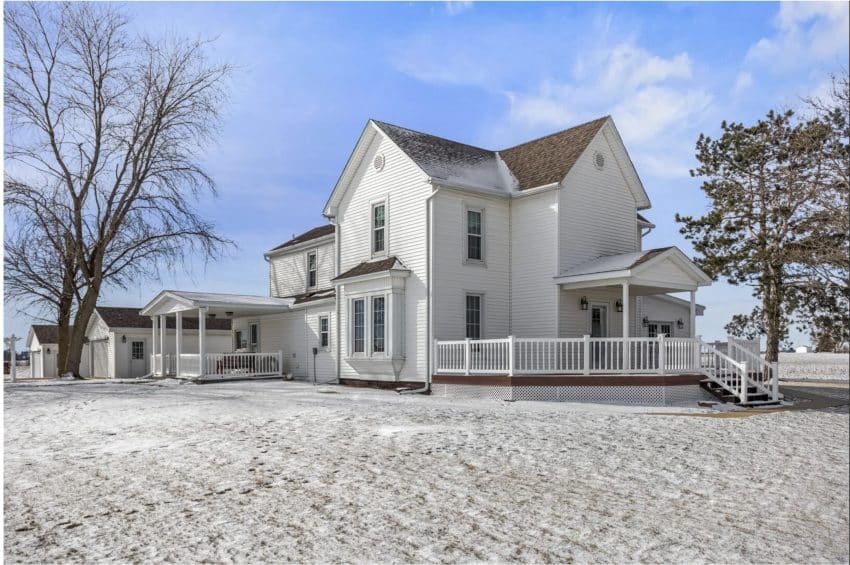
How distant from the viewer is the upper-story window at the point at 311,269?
88.1 feet

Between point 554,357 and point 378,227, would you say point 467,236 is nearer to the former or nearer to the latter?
point 378,227

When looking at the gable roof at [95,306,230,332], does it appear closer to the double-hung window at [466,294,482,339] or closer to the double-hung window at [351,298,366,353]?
the double-hung window at [351,298,366,353]

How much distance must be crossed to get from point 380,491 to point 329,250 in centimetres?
1916

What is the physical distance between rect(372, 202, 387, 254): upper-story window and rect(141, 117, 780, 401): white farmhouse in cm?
4

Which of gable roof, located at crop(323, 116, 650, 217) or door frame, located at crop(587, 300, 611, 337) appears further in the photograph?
door frame, located at crop(587, 300, 611, 337)

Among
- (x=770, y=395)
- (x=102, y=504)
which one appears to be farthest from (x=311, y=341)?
(x=102, y=504)

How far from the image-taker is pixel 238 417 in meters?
12.5

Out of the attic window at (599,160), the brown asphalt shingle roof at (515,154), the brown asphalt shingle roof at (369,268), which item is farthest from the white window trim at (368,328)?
the attic window at (599,160)

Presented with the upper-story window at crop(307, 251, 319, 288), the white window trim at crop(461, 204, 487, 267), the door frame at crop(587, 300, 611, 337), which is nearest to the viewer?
the white window trim at crop(461, 204, 487, 267)

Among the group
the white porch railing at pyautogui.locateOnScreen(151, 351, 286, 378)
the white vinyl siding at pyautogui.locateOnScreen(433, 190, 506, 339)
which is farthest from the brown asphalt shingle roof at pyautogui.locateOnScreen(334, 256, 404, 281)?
the white porch railing at pyautogui.locateOnScreen(151, 351, 286, 378)

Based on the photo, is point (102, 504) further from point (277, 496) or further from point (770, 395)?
point (770, 395)

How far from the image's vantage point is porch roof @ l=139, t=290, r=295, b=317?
83.5 ft

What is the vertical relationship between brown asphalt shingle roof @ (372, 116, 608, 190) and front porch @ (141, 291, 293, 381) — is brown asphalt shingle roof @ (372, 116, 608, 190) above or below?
above

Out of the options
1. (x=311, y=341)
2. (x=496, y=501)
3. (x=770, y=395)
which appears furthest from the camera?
(x=311, y=341)
